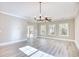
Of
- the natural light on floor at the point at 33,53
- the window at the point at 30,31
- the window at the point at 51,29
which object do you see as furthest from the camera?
the window at the point at 51,29

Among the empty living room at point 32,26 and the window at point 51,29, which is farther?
the window at point 51,29

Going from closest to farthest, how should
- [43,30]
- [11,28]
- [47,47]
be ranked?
[43,30] → [11,28] → [47,47]

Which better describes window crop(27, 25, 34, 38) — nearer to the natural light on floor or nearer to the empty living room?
the empty living room

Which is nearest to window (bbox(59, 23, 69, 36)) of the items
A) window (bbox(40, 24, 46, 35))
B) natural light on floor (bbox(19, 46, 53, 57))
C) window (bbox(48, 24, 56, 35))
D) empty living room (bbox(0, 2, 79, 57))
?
empty living room (bbox(0, 2, 79, 57))

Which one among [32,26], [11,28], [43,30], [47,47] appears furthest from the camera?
[47,47]

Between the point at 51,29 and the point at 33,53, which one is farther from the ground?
the point at 51,29

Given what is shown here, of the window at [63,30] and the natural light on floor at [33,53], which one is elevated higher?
the window at [63,30]

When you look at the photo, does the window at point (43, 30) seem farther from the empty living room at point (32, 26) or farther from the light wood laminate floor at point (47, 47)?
the light wood laminate floor at point (47, 47)

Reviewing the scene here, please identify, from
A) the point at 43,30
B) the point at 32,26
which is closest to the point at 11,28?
the point at 32,26

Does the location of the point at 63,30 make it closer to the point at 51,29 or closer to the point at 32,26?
the point at 51,29

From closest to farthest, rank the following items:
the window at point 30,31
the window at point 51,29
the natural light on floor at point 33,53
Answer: the natural light on floor at point 33,53
the window at point 30,31
the window at point 51,29

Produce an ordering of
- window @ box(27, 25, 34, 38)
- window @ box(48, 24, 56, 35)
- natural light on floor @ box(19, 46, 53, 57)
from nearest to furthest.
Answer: natural light on floor @ box(19, 46, 53, 57) < window @ box(27, 25, 34, 38) < window @ box(48, 24, 56, 35)

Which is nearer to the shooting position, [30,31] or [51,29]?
[30,31]

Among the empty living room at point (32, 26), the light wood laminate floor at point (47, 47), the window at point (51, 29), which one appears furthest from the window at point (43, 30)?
the light wood laminate floor at point (47, 47)
